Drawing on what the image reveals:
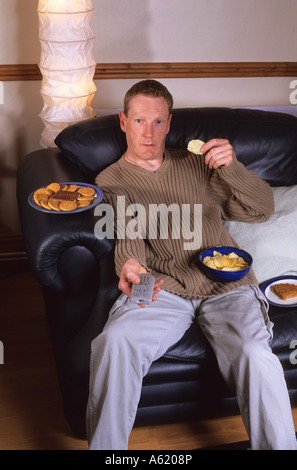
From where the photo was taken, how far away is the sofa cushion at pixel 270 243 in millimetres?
2023

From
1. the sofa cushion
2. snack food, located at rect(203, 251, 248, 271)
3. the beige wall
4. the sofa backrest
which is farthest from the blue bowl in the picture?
the beige wall

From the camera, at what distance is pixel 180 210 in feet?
6.43

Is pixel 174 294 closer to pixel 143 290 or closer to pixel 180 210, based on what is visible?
pixel 143 290

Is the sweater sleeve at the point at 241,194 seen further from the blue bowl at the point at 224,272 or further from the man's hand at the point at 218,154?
the blue bowl at the point at 224,272

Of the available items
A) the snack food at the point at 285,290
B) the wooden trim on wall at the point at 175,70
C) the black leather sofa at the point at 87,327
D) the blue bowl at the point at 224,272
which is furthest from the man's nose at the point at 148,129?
the wooden trim on wall at the point at 175,70

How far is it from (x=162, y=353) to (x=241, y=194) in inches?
24.7

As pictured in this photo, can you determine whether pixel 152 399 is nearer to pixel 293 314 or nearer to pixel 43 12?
pixel 293 314

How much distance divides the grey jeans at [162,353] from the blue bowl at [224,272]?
0.08m

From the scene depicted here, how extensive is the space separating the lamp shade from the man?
52cm

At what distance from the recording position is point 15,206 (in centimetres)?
297

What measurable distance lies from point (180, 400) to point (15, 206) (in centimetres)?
159

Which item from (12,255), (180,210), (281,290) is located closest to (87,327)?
(180,210)

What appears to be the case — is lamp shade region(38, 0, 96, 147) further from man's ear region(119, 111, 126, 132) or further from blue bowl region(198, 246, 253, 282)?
blue bowl region(198, 246, 253, 282)
